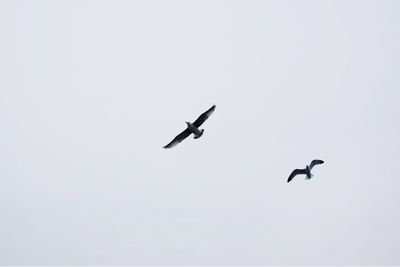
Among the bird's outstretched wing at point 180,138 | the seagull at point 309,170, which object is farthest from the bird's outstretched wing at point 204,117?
the seagull at point 309,170

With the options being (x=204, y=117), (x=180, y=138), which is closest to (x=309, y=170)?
(x=204, y=117)

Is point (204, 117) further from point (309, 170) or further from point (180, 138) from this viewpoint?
point (309, 170)

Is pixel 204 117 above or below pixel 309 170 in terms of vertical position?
below

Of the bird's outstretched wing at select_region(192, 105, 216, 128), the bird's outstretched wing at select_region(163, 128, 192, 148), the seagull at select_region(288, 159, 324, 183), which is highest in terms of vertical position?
the seagull at select_region(288, 159, 324, 183)

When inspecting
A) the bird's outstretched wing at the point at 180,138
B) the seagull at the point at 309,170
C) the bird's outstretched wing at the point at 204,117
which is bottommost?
the bird's outstretched wing at the point at 180,138

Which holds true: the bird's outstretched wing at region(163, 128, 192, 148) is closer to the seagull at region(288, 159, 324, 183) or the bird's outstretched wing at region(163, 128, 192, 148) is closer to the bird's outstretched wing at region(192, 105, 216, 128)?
the bird's outstretched wing at region(192, 105, 216, 128)

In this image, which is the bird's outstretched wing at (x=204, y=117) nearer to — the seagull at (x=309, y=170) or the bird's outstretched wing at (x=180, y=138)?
the bird's outstretched wing at (x=180, y=138)

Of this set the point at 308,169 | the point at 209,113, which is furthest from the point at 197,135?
the point at 308,169

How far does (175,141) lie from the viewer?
81.1m

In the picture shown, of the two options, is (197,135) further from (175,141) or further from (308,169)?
(308,169)

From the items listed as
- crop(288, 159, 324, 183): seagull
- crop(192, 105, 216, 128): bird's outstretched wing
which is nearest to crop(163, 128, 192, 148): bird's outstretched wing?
crop(192, 105, 216, 128): bird's outstretched wing

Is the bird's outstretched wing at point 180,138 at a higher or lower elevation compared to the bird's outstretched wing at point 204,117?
lower

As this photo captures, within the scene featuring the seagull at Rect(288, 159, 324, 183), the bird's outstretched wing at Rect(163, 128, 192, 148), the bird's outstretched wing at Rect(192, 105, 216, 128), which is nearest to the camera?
the bird's outstretched wing at Rect(192, 105, 216, 128)

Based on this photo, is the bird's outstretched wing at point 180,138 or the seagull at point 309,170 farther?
the seagull at point 309,170
